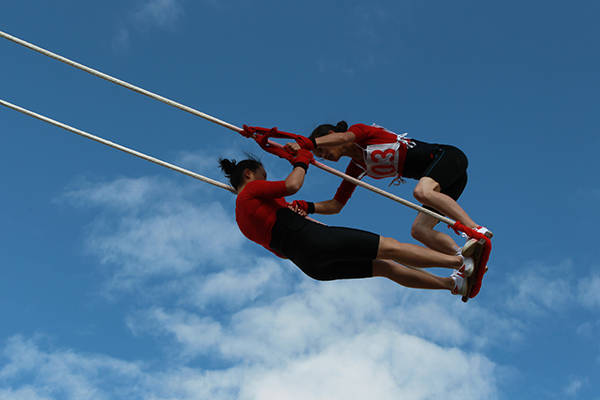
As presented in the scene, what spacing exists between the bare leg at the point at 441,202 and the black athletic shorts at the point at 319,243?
685mm

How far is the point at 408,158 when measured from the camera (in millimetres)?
6188

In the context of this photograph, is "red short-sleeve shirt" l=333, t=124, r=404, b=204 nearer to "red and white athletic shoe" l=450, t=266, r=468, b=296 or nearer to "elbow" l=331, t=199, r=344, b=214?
"elbow" l=331, t=199, r=344, b=214

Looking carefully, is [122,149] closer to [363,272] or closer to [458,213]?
[363,272]

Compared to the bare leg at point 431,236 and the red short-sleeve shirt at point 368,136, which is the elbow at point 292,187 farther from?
the bare leg at point 431,236

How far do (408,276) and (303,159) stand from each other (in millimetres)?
1368

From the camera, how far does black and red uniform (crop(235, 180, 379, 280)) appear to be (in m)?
5.39

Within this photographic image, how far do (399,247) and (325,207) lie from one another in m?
1.38

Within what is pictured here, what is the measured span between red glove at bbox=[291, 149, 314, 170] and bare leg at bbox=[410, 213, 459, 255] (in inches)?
53.4

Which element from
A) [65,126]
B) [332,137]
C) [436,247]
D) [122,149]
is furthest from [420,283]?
[65,126]

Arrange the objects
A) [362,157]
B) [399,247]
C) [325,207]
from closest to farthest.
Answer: [399,247] < [362,157] < [325,207]

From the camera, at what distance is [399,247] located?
17.9 feet

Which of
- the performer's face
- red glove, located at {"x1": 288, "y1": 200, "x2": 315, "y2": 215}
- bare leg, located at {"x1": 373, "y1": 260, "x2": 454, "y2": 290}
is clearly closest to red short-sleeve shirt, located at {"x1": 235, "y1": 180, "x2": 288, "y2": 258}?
the performer's face

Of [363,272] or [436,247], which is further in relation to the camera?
[436,247]

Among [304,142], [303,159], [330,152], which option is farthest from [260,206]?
[330,152]
